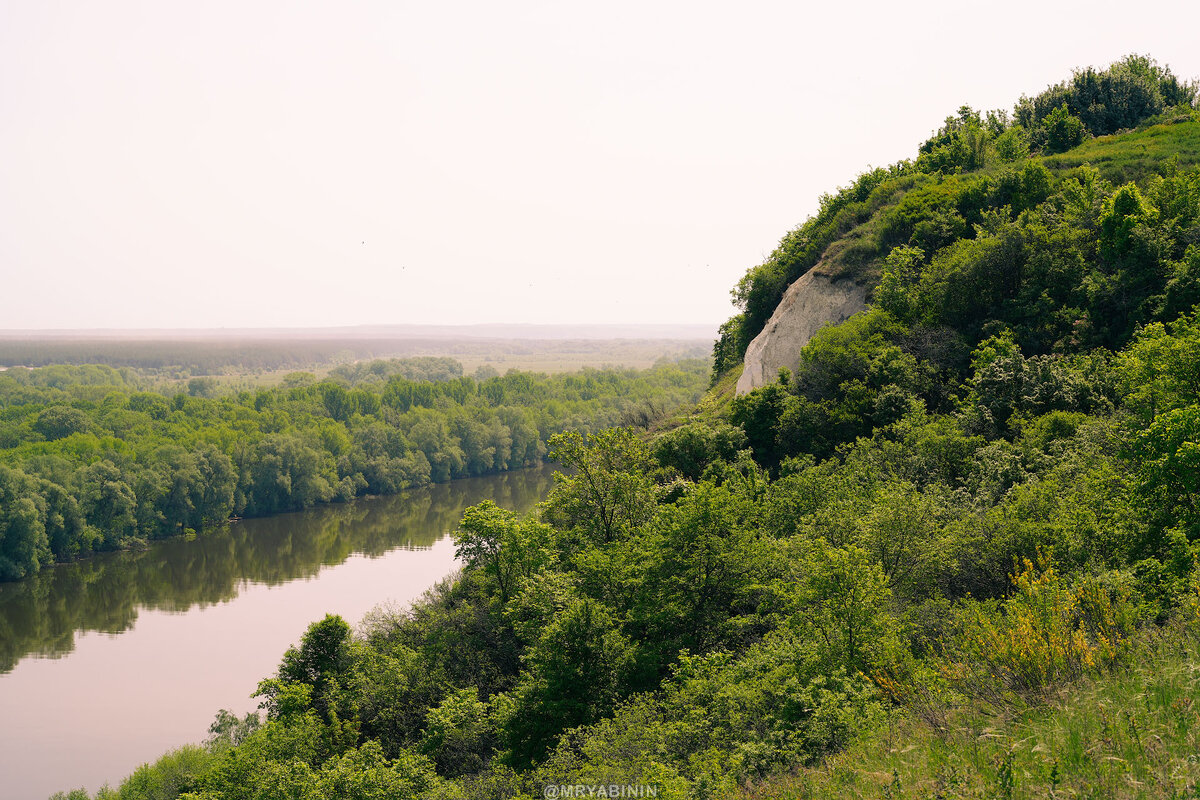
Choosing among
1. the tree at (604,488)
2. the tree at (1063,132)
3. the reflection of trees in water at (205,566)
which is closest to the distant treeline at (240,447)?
the reflection of trees in water at (205,566)

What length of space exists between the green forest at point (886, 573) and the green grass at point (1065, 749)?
0.12 feet

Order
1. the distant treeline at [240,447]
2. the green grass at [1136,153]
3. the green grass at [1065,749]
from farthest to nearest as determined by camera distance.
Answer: the distant treeline at [240,447] < the green grass at [1136,153] < the green grass at [1065,749]

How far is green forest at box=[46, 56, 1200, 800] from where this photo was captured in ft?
29.1

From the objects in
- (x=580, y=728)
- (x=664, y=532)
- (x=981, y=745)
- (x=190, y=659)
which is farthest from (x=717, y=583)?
(x=190, y=659)

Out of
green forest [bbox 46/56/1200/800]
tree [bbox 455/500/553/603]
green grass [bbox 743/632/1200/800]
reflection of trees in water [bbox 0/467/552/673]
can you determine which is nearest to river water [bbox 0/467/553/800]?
reflection of trees in water [bbox 0/467/552/673]

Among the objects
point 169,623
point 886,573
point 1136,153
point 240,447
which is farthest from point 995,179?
point 240,447

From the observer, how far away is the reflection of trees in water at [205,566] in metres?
45.1

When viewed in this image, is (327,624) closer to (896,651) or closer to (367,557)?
(896,651)

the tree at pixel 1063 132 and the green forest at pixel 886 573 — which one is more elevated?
the tree at pixel 1063 132

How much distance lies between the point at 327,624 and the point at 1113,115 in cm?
5057

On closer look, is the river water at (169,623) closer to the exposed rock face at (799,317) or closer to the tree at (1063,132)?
the exposed rock face at (799,317)

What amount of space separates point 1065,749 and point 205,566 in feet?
195

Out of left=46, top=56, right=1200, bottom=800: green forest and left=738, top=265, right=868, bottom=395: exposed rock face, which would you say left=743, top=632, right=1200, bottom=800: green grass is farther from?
left=738, top=265, right=868, bottom=395: exposed rock face

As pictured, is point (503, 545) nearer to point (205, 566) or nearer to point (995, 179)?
point (995, 179)
